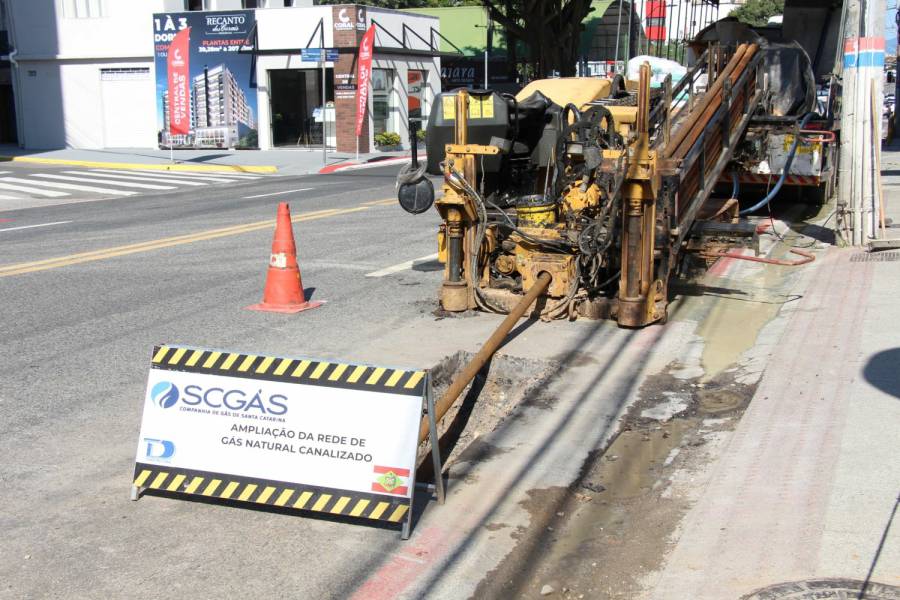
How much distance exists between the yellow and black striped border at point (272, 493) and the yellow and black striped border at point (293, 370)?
52 centimetres

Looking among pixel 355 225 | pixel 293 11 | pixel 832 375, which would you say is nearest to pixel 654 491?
pixel 832 375

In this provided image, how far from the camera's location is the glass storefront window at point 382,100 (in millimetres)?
34656

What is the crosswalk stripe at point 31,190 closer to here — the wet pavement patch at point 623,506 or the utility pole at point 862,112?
the utility pole at point 862,112

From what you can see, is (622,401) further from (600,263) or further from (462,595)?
(462,595)

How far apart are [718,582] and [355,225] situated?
37.7 feet

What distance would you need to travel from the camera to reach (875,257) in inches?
426

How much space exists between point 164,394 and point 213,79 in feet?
100

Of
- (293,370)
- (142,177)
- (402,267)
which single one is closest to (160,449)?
(293,370)

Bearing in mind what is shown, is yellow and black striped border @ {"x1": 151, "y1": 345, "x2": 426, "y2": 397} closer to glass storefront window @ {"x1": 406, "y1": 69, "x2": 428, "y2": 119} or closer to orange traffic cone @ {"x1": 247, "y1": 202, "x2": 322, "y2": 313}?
orange traffic cone @ {"x1": 247, "y1": 202, "x2": 322, "y2": 313}

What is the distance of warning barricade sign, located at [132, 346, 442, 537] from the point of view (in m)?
4.68

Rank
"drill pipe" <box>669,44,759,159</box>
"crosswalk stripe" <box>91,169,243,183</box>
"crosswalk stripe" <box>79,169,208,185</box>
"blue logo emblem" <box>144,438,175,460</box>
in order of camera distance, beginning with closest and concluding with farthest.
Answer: "blue logo emblem" <box>144,438,175,460</box> < "drill pipe" <box>669,44,759,159</box> < "crosswalk stripe" <box>79,169,208,185</box> < "crosswalk stripe" <box>91,169,243,183</box>

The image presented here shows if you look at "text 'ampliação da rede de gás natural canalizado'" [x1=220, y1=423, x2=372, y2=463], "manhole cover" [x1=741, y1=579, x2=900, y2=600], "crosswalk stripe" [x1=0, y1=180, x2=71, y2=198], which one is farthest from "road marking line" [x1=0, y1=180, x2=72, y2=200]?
"manhole cover" [x1=741, y1=579, x2=900, y2=600]

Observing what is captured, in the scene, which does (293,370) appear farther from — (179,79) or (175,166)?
(179,79)

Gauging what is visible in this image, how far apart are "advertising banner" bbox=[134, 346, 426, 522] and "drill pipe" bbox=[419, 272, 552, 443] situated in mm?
277
